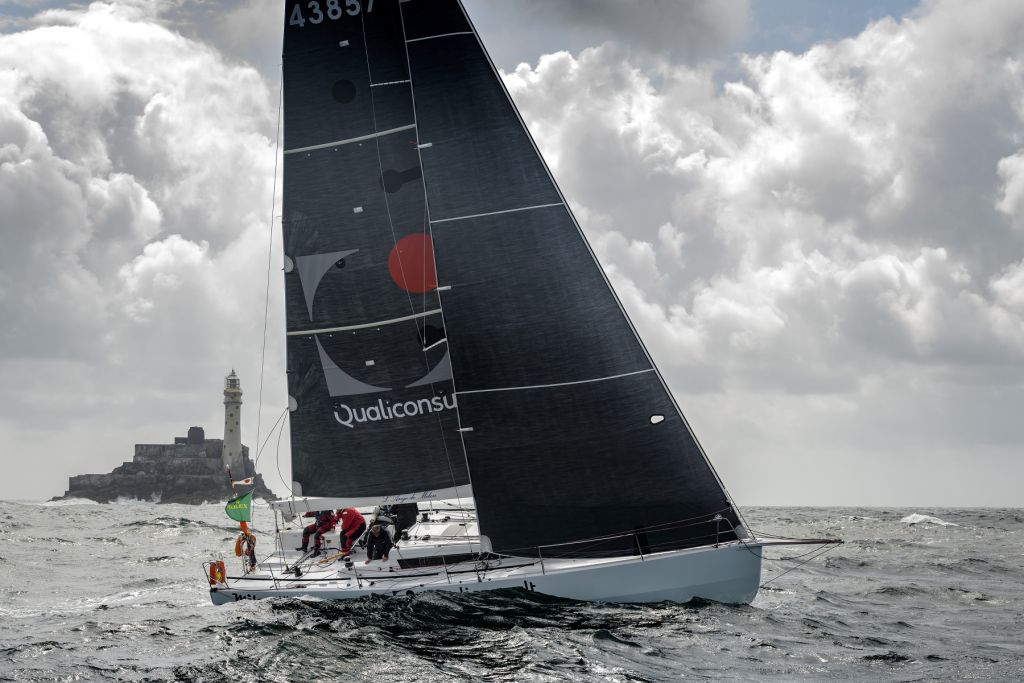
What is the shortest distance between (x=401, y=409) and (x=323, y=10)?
267 inches

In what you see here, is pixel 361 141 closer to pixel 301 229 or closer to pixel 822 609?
pixel 301 229

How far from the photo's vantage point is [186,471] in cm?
10969

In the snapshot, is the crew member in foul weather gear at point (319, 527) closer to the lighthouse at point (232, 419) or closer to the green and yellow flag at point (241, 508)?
the green and yellow flag at point (241, 508)

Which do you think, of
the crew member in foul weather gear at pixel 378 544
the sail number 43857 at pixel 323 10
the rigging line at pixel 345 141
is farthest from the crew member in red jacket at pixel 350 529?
the sail number 43857 at pixel 323 10

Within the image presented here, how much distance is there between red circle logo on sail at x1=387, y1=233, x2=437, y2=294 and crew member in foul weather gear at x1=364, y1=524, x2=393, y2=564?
3861 mm

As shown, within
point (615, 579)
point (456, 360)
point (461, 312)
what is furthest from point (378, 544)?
point (615, 579)

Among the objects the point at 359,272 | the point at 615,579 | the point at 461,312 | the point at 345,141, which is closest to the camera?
the point at 615,579

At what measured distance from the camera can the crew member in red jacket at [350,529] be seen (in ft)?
49.7

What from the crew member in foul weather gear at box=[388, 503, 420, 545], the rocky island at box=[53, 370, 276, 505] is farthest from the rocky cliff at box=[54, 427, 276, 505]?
the crew member in foul weather gear at box=[388, 503, 420, 545]

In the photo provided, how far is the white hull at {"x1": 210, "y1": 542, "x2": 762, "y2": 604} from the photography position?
1233 centimetres

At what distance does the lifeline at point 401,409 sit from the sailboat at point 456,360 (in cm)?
3

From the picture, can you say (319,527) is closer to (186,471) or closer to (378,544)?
(378,544)

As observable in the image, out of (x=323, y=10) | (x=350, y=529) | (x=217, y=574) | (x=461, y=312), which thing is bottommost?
(x=217, y=574)

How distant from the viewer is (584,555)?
13148mm
